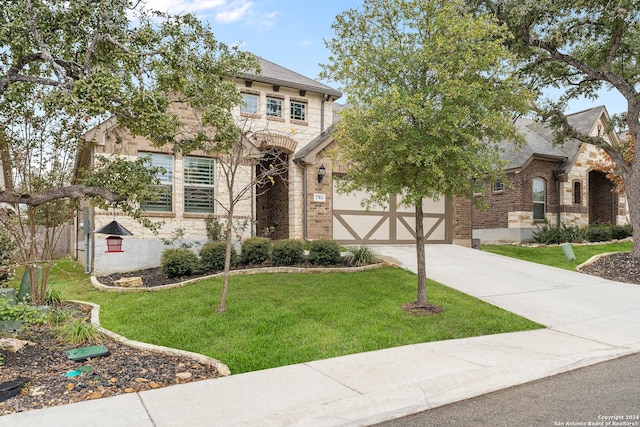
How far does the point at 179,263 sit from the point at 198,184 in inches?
138

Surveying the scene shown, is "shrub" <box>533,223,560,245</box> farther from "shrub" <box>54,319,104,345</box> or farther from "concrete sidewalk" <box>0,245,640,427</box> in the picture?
"shrub" <box>54,319,104,345</box>

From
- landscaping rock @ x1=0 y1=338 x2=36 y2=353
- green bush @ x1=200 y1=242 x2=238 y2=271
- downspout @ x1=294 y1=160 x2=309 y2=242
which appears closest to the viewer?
landscaping rock @ x1=0 y1=338 x2=36 y2=353

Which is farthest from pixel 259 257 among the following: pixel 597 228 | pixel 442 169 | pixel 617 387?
pixel 597 228

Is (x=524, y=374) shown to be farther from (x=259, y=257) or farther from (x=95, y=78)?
(x=259, y=257)

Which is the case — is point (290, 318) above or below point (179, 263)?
below

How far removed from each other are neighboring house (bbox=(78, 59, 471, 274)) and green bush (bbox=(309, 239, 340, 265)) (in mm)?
1800

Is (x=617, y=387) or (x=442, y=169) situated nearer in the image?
(x=617, y=387)

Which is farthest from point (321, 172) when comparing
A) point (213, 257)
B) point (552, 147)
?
point (552, 147)

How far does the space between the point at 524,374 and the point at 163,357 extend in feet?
14.4

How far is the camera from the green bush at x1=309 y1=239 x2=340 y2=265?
1195 cm

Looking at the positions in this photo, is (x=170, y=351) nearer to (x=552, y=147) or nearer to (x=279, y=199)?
(x=279, y=199)

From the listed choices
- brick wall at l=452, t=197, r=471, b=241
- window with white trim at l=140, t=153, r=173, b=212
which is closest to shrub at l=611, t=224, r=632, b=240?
brick wall at l=452, t=197, r=471, b=241

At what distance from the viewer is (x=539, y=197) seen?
21438 millimetres

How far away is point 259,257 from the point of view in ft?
39.9
